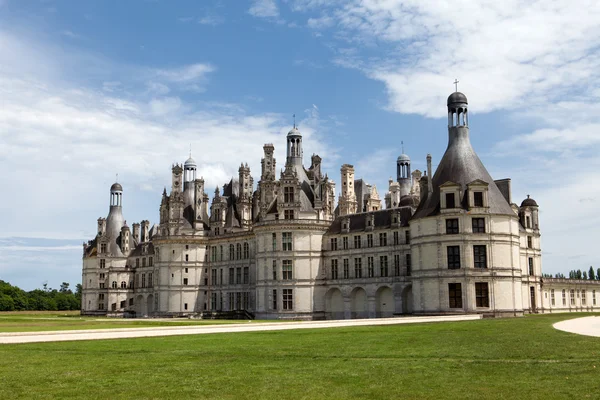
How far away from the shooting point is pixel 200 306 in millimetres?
87688

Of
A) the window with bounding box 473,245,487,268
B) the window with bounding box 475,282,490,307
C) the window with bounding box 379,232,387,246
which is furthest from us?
the window with bounding box 379,232,387,246

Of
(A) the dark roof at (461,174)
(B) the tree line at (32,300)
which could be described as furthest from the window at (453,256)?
(B) the tree line at (32,300)

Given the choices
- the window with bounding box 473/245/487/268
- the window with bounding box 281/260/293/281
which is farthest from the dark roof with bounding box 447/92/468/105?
the window with bounding box 281/260/293/281

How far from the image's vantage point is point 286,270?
240 ft

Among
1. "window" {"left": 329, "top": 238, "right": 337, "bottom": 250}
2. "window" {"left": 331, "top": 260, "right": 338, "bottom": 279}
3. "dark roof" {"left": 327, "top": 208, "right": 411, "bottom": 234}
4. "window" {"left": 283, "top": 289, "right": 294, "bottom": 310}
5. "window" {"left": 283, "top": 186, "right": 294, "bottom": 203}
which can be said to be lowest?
"window" {"left": 283, "top": 289, "right": 294, "bottom": 310}

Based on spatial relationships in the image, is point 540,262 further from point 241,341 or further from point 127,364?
point 127,364

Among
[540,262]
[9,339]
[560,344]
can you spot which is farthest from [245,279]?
[560,344]

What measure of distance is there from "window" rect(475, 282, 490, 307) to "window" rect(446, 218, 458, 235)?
4.86 meters

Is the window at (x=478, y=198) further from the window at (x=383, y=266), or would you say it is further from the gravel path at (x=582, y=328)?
the gravel path at (x=582, y=328)

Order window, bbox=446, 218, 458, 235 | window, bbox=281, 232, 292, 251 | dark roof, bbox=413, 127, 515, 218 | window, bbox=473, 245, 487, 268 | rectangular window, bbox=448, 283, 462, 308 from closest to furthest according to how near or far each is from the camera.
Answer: rectangular window, bbox=448, 283, 462, 308 → window, bbox=473, 245, 487, 268 → window, bbox=446, 218, 458, 235 → dark roof, bbox=413, 127, 515, 218 → window, bbox=281, 232, 292, 251

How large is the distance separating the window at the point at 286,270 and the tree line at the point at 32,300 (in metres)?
77.7

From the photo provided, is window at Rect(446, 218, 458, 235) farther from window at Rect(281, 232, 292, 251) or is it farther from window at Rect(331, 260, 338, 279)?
window at Rect(281, 232, 292, 251)

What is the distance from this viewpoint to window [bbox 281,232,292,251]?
73250 mm

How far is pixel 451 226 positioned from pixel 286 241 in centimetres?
2127
